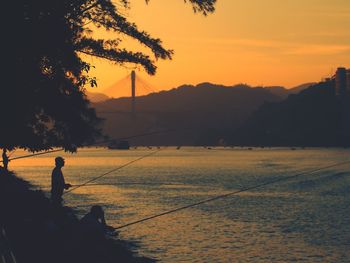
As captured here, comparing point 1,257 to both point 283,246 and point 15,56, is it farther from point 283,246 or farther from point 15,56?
point 283,246

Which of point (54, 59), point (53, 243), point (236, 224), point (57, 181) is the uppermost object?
point (54, 59)

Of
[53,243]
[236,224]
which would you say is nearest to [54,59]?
[53,243]

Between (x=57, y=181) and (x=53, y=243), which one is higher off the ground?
(x=57, y=181)

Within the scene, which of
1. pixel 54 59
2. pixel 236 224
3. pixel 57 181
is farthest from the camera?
pixel 236 224

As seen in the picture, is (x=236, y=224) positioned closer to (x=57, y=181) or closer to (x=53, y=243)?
(x=57, y=181)

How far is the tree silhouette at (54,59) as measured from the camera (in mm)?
9664

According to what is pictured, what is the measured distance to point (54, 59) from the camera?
10.7m

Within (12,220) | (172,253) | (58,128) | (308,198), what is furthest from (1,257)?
(308,198)

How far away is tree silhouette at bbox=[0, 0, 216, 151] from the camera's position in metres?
9.66

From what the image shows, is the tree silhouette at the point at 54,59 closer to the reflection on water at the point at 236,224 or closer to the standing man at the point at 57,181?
the standing man at the point at 57,181

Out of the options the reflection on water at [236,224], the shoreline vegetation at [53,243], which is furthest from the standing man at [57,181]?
the reflection on water at [236,224]

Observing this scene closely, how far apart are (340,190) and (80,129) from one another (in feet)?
190

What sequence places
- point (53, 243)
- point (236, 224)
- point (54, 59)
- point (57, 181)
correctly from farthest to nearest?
point (236, 224), point (57, 181), point (53, 243), point (54, 59)

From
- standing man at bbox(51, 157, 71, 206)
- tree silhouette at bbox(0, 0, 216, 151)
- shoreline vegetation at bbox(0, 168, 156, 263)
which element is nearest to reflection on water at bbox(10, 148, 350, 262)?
shoreline vegetation at bbox(0, 168, 156, 263)
